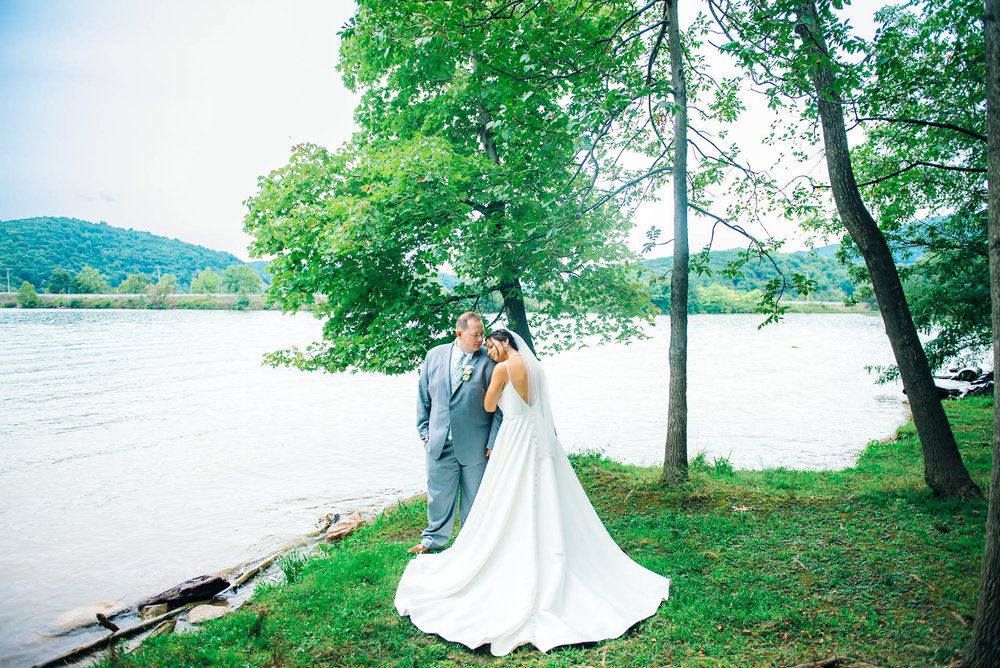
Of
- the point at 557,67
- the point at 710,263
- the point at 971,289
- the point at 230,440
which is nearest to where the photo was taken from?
the point at 557,67

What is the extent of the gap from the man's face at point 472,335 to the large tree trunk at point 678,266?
2.90 metres

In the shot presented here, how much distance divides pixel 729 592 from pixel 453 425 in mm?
3133

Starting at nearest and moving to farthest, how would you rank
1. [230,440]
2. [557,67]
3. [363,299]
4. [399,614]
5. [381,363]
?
[399,614] → [557,67] → [381,363] → [363,299] → [230,440]

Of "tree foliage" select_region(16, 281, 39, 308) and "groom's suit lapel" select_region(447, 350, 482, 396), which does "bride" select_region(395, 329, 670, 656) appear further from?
"tree foliage" select_region(16, 281, 39, 308)

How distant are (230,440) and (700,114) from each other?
1622 cm

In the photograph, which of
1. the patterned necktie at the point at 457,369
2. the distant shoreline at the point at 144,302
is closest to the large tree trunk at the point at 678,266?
the patterned necktie at the point at 457,369

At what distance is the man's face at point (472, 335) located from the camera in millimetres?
6176

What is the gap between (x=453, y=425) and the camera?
21.6 ft

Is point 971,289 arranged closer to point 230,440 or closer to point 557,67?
point 557,67

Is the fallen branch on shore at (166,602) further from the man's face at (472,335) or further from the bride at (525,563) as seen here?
the man's face at (472,335)

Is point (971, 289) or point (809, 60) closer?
point (809, 60)

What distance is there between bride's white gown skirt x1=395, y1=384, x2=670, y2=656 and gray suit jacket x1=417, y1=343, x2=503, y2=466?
1.10 m

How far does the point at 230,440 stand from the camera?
1850cm

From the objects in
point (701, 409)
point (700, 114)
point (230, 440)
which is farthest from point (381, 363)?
point (701, 409)
